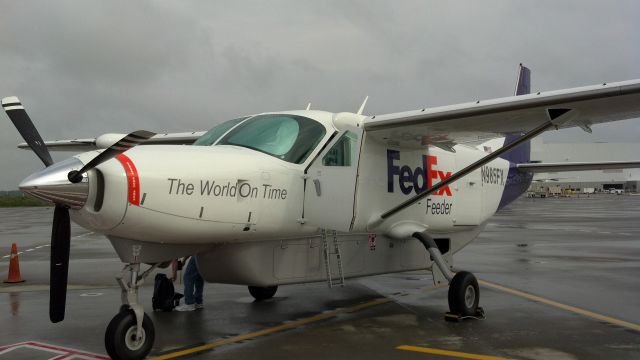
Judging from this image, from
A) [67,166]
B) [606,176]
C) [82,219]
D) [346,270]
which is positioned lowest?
[346,270]

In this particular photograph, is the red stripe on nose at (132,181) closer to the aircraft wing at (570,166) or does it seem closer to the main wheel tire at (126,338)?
the main wheel tire at (126,338)

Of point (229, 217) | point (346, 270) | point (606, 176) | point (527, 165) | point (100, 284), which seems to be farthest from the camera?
point (606, 176)

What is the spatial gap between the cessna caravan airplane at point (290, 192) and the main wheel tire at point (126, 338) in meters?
0.01

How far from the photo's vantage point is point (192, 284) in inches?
333

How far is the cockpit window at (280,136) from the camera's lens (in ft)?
22.6

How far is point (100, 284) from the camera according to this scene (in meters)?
10.8

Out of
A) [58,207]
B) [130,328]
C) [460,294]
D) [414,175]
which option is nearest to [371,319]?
[460,294]

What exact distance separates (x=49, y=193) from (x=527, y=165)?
31.7ft

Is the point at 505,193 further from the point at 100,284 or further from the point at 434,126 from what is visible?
the point at 100,284

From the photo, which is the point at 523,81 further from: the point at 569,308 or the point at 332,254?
the point at 332,254

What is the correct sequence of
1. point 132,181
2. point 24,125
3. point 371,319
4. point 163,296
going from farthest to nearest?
point 163,296, point 371,319, point 24,125, point 132,181

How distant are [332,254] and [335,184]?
3.58 feet

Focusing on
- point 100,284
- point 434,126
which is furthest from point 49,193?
point 100,284

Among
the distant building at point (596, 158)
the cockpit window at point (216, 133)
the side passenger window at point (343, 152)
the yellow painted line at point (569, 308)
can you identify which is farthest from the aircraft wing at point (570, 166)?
the distant building at point (596, 158)
